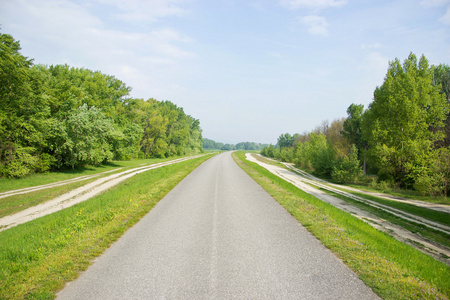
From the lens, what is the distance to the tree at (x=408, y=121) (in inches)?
1111

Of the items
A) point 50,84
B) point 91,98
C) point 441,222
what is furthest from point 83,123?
point 441,222

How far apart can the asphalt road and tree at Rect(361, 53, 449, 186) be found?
26.7 m

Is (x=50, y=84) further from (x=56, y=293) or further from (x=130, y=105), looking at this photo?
(x=56, y=293)

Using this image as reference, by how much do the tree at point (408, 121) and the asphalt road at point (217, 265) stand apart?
26.7 meters

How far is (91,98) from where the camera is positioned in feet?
128

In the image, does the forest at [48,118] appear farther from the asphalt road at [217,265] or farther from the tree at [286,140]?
the tree at [286,140]

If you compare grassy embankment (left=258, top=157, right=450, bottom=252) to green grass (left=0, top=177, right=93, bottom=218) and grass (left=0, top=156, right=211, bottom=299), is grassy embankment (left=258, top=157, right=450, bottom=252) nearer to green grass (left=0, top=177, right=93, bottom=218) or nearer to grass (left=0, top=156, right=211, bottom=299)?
grass (left=0, top=156, right=211, bottom=299)

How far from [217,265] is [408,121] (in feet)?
109

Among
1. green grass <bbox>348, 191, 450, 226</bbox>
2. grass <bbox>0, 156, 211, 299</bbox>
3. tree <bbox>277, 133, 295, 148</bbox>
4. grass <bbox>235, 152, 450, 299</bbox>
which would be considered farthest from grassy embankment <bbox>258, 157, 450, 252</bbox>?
tree <bbox>277, 133, 295, 148</bbox>

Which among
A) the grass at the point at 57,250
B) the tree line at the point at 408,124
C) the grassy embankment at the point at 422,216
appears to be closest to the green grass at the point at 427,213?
the grassy embankment at the point at 422,216

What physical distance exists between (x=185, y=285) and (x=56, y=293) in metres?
2.27

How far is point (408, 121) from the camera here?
29375 millimetres

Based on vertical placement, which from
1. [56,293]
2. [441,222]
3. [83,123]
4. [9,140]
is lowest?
[441,222]

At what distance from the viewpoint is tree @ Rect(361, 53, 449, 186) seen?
28.2 m
